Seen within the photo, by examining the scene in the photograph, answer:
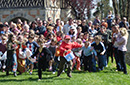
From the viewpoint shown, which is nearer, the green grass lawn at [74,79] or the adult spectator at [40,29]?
the green grass lawn at [74,79]

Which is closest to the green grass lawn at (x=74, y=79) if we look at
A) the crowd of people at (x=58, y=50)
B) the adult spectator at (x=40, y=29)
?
the crowd of people at (x=58, y=50)

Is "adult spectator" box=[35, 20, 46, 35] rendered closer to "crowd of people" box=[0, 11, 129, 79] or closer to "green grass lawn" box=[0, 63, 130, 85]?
"crowd of people" box=[0, 11, 129, 79]

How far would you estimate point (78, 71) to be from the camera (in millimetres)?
10602

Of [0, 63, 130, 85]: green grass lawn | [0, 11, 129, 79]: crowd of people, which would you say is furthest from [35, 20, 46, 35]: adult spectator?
[0, 63, 130, 85]: green grass lawn

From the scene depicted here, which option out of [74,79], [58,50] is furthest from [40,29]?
[74,79]

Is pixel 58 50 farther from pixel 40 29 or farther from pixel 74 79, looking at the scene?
pixel 40 29

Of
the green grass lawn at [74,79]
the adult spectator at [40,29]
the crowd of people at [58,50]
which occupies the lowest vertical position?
the green grass lawn at [74,79]

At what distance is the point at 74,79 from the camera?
9047 millimetres

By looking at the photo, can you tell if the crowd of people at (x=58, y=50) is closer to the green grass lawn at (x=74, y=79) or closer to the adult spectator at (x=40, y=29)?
the green grass lawn at (x=74, y=79)

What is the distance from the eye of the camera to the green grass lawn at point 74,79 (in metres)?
8.65

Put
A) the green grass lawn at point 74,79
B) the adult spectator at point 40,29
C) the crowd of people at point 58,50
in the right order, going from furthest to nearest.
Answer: the adult spectator at point 40,29
the crowd of people at point 58,50
the green grass lawn at point 74,79

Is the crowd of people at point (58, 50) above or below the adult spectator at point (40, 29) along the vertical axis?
below

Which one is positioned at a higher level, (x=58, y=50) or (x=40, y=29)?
(x=40, y=29)

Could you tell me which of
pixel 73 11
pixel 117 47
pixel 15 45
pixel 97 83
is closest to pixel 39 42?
pixel 15 45
